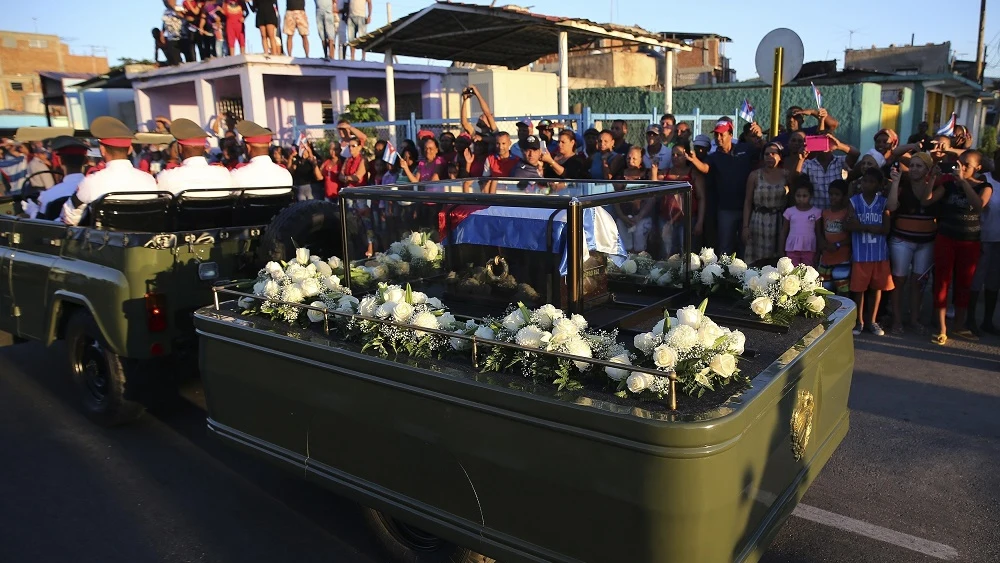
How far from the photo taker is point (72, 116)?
2298 centimetres

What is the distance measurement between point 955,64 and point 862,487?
122ft

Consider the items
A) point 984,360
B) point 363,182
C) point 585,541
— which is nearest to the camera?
point 585,541

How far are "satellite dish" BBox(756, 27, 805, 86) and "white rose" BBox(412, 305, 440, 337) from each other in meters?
5.32

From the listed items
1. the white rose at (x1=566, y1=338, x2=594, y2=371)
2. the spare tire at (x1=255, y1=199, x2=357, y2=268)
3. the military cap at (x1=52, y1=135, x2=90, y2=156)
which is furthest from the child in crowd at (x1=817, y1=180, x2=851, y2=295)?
the military cap at (x1=52, y1=135, x2=90, y2=156)

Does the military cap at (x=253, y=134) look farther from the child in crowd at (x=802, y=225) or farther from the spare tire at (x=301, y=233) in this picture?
the child in crowd at (x=802, y=225)

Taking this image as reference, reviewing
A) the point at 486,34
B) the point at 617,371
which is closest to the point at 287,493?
the point at 617,371

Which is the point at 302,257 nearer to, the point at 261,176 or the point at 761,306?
the point at 261,176

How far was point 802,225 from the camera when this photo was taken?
688 cm

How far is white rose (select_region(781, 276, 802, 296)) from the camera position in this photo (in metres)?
3.46

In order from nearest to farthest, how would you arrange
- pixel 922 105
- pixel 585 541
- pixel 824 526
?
pixel 585 541, pixel 824 526, pixel 922 105

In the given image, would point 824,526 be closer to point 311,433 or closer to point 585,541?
point 585,541

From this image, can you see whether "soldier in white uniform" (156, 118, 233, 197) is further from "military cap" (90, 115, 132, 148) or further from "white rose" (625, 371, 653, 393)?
"white rose" (625, 371, 653, 393)

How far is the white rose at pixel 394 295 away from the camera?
3354 millimetres

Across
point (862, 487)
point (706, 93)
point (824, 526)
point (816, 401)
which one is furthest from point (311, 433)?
point (706, 93)
